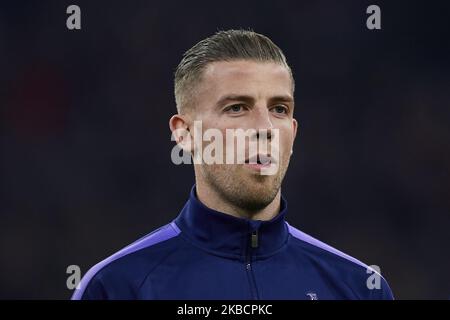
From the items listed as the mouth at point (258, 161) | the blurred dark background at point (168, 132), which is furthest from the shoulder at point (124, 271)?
the blurred dark background at point (168, 132)

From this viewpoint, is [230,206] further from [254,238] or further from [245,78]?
[245,78]

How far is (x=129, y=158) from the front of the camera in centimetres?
704

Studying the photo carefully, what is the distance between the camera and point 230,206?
117 inches

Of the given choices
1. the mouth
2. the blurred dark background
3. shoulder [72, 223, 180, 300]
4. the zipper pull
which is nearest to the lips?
the mouth

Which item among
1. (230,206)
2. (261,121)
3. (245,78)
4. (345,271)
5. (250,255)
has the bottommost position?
(345,271)

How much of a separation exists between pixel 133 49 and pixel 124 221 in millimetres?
1542

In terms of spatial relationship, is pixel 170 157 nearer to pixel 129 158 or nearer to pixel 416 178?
pixel 129 158

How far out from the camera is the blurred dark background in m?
6.98

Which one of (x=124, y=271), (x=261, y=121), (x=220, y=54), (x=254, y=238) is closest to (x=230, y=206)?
(x=254, y=238)

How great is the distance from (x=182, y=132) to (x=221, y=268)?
0.56 metres

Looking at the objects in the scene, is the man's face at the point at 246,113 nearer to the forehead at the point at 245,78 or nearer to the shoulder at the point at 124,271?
the forehead at the point at 245,78

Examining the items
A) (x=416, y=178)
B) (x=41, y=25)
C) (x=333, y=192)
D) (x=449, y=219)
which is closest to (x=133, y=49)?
(x=41, y=25)

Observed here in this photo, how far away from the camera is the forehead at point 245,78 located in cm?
292

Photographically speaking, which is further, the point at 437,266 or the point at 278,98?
the point at 437,266
